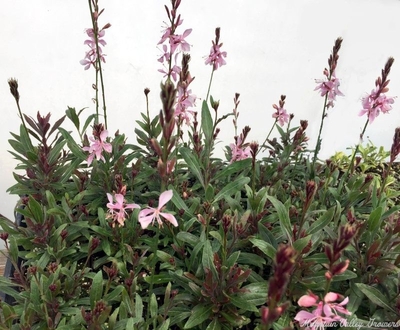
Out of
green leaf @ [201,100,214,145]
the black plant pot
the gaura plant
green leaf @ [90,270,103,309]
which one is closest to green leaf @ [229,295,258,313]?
the gaura plant

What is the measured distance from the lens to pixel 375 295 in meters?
0.74

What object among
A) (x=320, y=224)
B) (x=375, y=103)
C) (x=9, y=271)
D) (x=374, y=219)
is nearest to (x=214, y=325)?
(x=320, y=224)

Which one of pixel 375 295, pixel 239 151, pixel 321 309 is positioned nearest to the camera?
pixel 321 309

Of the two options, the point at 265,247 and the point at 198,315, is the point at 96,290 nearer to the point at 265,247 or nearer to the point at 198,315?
the point at 198,315

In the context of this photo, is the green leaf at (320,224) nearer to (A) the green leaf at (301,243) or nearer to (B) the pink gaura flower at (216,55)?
(A) the green leaf at (301,243)

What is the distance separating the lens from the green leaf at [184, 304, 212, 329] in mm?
739

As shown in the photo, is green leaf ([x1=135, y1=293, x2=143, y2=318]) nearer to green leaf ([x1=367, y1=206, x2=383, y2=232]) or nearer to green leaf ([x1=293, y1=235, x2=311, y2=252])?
green leaf ([x1=293, y1=235, x2=311, y2=252])

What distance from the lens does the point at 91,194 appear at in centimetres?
104

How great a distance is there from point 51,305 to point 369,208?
819 mm

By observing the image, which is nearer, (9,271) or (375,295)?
(375,295)

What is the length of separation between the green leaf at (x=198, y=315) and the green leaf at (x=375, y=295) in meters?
0.29

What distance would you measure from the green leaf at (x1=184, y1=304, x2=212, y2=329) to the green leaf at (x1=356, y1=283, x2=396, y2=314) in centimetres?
29

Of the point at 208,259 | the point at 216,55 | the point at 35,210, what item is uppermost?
the point at 216,55

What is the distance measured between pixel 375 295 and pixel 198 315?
33 cm
